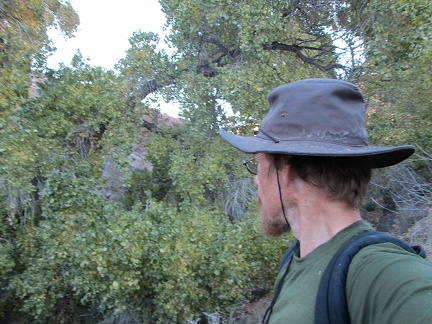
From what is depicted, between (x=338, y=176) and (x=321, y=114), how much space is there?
0.22 meters

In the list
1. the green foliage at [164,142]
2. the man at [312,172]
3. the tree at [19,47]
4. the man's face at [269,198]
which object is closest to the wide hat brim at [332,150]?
the man at [312,172]

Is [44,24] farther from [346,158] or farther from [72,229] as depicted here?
[346,158]

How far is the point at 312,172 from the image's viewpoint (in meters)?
1.39

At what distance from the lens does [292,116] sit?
56.2 inches

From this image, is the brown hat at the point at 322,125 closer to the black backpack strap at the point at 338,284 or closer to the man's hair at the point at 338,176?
the man's hair at the point at 338,176

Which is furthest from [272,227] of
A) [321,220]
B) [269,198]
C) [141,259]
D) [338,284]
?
[141,259]

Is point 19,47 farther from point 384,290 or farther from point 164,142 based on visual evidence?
point 384,290

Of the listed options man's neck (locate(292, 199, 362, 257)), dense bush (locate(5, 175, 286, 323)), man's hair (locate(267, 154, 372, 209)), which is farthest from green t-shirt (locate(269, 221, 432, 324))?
dense bush (locate(5, 175, 286, 323))

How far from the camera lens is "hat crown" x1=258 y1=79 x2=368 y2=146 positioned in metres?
1.36

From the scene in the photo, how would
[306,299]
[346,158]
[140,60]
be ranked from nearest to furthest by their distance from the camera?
[306,299] → [346,158] → [140,60]

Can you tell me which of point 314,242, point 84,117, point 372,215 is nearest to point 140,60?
point 84,117

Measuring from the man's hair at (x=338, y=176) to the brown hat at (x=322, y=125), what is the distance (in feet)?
0.19

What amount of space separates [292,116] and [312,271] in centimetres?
54

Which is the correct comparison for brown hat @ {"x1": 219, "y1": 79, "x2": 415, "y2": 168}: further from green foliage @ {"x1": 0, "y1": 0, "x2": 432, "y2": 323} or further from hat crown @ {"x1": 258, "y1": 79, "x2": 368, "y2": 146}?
green foliage @ {"x1": 0, "y1": 0, "x2": 432, "y2": 323}
